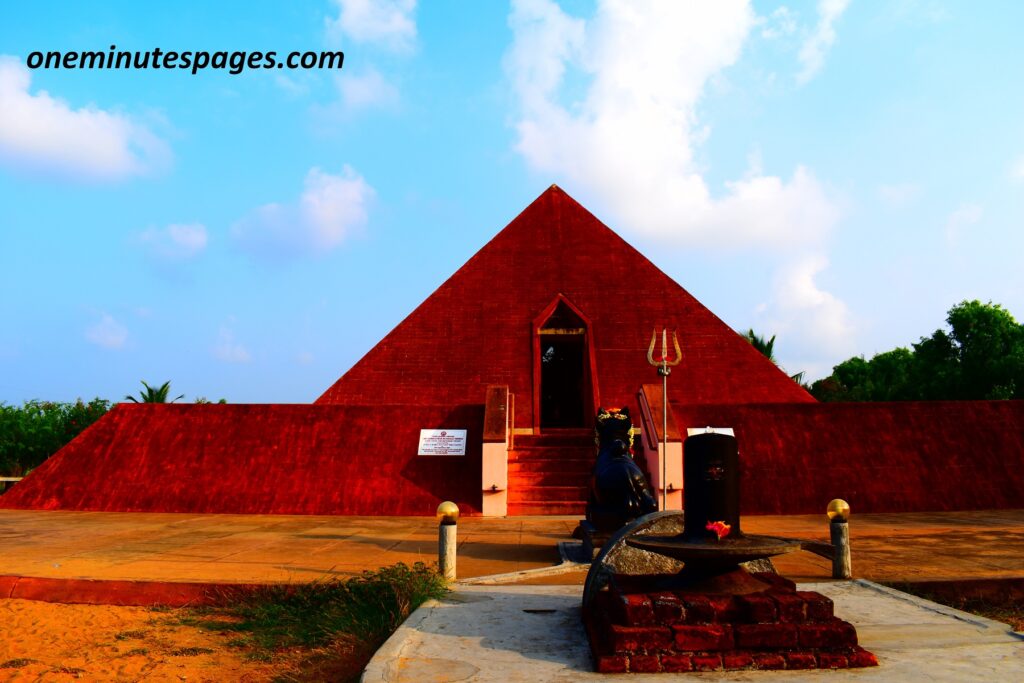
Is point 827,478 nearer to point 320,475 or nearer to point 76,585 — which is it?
point 320,475

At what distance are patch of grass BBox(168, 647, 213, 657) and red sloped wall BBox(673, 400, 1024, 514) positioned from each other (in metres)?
9.74

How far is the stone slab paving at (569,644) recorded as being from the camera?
11.9 ft

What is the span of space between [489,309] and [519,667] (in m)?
14.9

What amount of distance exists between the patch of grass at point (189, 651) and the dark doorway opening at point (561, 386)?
1624 cm

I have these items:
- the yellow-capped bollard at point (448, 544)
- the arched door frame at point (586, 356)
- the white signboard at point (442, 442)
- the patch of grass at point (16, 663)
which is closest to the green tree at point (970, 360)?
the arched door frame at point (586, 356)

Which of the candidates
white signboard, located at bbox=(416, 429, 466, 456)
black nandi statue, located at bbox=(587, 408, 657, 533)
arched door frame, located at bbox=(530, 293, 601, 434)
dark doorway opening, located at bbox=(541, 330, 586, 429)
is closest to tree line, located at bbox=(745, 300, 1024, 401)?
dark doorway opening, located at bbox=(541, 330, 586, 429)

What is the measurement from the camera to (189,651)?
5.08 m

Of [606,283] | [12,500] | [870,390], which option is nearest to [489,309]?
[606,283]

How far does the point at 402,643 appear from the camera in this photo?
166 inches

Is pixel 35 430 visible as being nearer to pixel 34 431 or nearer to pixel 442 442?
pixel 34 431

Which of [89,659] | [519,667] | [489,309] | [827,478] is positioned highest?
[489,309]

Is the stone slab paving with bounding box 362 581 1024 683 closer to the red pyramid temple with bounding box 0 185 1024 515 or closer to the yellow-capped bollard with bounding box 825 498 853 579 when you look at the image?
the yellow-capped bollard with bounding box 825 498 853 579

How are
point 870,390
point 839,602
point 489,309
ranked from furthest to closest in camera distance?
point 870,390
point 489,309
point 839,602

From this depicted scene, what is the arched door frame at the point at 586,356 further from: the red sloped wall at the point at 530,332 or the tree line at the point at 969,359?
the tree line at the point at 969,359
